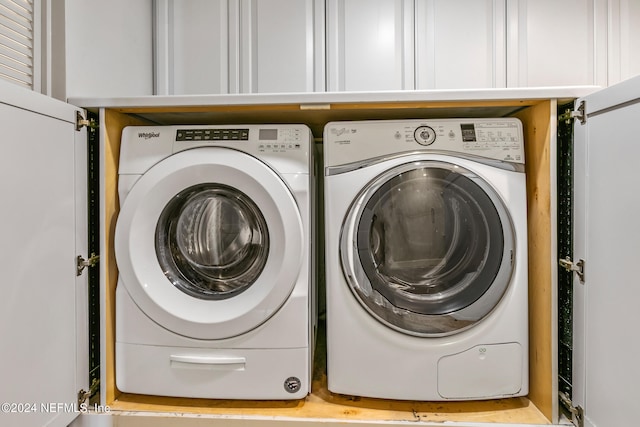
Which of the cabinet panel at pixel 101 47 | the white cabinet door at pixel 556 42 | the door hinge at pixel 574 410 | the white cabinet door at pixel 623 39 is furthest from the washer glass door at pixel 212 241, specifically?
the white cabinet door at pixel 623 39

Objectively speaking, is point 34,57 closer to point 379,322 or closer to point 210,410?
point 210,410

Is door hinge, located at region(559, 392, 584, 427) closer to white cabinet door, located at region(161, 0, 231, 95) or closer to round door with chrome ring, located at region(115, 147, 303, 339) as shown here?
round door with chrome ring, located at region(115, 147, 303, 339)

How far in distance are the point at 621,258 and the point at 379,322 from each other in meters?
0.65

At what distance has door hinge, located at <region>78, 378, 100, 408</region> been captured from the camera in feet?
3.50

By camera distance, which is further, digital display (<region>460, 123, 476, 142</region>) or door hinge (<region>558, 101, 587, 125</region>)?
digital display (<region>460, 123, 476, 142</region>)

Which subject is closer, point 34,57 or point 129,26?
point 34,57

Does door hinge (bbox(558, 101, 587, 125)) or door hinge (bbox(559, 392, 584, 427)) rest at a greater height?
door hinge (bbox(558, 101, 587, 125))

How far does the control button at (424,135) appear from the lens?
3.62 feet

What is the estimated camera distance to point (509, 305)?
1.07 metres

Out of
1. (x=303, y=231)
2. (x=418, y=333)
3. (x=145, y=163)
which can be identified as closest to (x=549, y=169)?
(x=418, y=333)

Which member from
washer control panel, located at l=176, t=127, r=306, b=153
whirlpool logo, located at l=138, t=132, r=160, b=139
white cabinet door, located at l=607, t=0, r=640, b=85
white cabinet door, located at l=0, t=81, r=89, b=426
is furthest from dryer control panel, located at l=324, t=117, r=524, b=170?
white cabinet door, located at l=607, t=0, r=640, b=85

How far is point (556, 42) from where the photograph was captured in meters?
1.57

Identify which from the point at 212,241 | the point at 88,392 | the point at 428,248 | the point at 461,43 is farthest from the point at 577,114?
the point at 88,392

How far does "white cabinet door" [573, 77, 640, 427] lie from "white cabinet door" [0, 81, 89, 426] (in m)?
1.47
